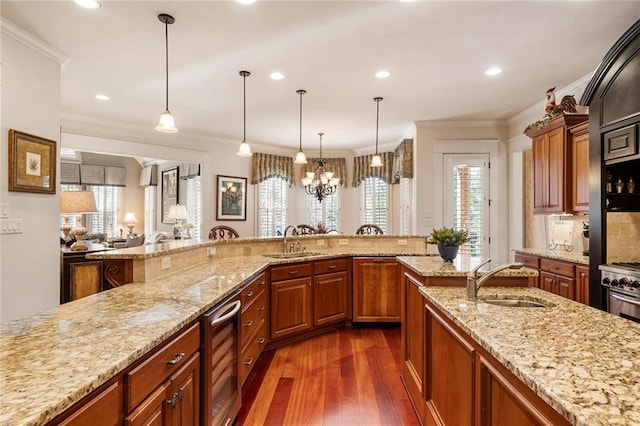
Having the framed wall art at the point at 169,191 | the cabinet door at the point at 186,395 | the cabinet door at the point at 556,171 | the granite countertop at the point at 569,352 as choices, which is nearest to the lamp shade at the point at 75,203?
the cabinet door at the point at 186,395

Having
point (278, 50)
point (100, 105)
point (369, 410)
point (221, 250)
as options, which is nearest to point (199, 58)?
point (278, 50)

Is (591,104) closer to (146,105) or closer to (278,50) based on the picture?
(278,50)

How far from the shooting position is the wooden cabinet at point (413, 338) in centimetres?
214

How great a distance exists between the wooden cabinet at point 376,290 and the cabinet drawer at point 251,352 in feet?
4.20

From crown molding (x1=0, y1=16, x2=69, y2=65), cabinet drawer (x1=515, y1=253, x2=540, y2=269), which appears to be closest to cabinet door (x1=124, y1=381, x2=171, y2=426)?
crown molding (x1=0, y1=16, x2=69, y2=65)

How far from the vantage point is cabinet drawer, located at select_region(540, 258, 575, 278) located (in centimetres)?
327

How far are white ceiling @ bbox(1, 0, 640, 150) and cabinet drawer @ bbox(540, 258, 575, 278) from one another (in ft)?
6.26

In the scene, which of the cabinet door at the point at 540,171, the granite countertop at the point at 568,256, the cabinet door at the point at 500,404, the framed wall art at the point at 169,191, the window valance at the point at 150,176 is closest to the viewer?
the cabinet door at the point at 500,404

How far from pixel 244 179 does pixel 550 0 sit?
5689 mm

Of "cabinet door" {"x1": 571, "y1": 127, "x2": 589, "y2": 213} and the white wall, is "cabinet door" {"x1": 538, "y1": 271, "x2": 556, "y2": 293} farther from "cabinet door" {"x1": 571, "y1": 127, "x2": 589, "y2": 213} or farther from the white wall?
the white wall

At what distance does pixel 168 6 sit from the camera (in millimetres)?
2488

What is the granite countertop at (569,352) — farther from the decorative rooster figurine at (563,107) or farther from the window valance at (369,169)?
the window valance at (369,169)

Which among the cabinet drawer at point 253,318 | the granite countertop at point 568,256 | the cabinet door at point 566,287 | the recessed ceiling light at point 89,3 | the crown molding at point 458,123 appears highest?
the recessed ceiling light at point 89,3

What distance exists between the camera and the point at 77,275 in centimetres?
435
